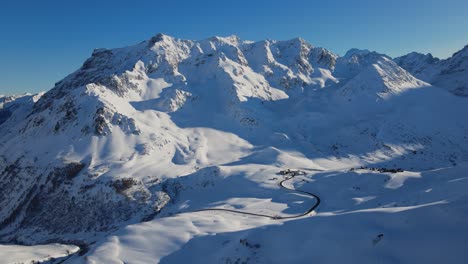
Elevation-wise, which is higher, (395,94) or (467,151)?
(395,94)

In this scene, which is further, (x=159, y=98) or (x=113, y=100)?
(x=159, y=98)

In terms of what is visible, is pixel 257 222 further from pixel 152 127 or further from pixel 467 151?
pixel 467 151

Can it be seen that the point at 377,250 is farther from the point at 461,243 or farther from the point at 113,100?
the point at 113,100

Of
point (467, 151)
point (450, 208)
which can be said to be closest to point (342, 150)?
point (467, 151)

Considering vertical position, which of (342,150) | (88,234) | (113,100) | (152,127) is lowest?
(88,234)

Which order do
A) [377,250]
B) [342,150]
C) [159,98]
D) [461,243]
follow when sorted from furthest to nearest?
[159,98]
[342,150]
[377,250]
[461,243]

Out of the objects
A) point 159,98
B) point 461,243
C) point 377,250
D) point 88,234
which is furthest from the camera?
point 159,98
